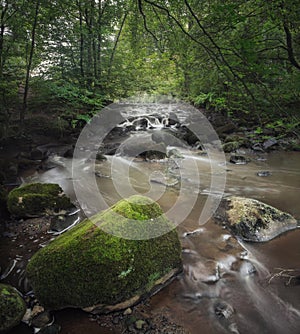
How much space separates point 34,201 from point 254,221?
4162mm

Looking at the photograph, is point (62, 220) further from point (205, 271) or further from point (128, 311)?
point (205, 271)

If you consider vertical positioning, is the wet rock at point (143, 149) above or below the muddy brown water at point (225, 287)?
above

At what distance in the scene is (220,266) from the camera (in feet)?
10.8

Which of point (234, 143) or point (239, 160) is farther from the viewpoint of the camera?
point (234, 143)

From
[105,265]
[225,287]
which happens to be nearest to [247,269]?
[225,287]

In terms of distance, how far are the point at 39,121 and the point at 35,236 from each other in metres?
6.88

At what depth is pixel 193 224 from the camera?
14.5 feet

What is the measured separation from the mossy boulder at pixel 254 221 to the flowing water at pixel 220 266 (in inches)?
5.8

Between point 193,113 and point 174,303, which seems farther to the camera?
point 193,113

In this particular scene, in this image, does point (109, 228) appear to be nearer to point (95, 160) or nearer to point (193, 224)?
point (193, 224)

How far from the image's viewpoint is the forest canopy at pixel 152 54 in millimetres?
2827

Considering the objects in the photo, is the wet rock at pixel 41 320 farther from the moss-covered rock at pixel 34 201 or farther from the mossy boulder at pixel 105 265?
the moss-covered rock at pixel 34 201

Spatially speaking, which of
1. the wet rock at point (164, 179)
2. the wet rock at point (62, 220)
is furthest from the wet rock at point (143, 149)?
the wet rock at point (62, 220)

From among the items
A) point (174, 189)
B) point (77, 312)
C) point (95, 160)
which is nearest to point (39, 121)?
point (95, 160)
